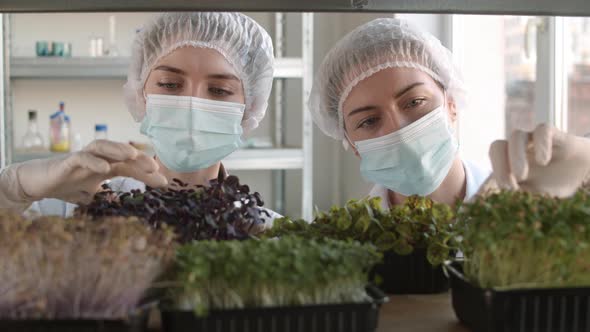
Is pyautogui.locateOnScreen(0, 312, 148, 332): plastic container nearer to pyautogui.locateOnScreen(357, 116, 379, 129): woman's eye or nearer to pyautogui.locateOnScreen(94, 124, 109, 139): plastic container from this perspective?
pyautogui.locateOnScreen(357, 116, 379, 129): woman's eye

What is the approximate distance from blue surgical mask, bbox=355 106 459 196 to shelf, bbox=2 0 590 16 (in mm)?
561

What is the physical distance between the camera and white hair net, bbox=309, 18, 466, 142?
77.9 inches

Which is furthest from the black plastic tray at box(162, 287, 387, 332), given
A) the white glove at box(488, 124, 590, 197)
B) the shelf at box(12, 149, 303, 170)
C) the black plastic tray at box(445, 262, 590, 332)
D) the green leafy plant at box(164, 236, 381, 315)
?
the shelf at box(12, 149, 303, 170)

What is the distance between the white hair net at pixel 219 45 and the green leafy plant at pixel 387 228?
791 millimetres

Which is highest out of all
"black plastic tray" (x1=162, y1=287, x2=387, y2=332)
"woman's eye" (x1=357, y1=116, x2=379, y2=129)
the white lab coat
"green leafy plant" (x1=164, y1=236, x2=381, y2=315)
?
"woman's eye" (x1=357, y1=116, x2=379, y2=129)

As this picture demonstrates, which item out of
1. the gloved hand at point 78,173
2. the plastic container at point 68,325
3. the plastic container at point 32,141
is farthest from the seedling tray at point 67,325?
the plastic container at point 32,141

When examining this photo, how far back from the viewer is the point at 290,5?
125cm

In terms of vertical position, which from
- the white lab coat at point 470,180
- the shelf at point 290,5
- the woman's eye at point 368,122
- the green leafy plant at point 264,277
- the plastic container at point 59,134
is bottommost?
the green leafy plant at point 264,277

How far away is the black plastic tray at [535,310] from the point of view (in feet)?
3.26

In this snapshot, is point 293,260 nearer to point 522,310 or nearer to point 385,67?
point 522,310

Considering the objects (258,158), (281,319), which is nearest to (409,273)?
(281,319)

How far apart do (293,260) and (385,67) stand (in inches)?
44.5

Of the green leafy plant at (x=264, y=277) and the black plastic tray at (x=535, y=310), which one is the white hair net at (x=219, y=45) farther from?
the black plastic tray at (x=535, y=310)

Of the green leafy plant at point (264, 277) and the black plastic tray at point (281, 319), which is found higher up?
the green leafy plant at point (264, 277)
